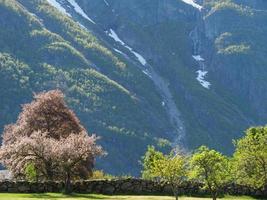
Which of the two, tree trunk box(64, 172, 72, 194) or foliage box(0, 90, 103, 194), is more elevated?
foliage box(0, 90, 103, 194)

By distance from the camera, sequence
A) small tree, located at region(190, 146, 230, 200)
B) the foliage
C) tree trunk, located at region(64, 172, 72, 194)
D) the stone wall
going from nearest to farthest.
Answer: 1. small tree, located at region(190, 146, 230, 200)
2. the stone wall
3. tree trunk, located at region(64, 172, 72, 194)
4. the foliage

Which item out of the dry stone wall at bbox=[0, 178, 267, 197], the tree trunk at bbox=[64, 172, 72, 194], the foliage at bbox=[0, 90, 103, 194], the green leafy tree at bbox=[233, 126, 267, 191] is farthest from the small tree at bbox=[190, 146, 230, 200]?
the foliage at bbox=[0, 90, 103, 194]

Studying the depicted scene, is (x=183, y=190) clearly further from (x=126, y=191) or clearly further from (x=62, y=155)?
(x=62, y=155)

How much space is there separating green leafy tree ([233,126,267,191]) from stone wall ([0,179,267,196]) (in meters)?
4.45

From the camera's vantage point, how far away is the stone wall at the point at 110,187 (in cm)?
5271

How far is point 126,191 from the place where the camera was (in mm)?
55906

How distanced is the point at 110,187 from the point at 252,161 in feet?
44.7

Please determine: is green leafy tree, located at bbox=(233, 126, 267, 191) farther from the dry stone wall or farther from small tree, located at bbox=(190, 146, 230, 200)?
small tree, located at bbox=(190, 146, 230, 200)

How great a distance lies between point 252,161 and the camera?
2149 inches

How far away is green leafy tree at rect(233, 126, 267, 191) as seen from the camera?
52.9m

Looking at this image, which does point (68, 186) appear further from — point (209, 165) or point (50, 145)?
point (209, 165)

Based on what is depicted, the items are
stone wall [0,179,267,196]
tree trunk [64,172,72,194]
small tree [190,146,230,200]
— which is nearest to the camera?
small tree [190,146,230,200]

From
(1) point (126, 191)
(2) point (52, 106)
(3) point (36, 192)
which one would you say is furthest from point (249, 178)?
(2) point (52, 106)

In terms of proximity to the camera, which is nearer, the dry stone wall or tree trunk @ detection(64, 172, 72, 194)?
the dry stone wall
